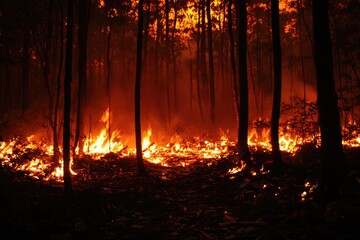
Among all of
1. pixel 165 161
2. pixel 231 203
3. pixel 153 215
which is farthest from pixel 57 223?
pixel 165 161

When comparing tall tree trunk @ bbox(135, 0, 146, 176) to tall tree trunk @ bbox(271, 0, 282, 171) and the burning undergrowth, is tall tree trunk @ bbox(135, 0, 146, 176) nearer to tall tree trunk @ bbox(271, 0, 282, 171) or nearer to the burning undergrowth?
the burning undergrowth

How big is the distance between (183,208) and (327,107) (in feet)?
13.7

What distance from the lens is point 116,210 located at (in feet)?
25.1

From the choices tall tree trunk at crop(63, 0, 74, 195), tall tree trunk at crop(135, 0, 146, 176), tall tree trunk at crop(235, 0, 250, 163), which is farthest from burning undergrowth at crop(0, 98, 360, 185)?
tall tree trunk at crop(135, 0, 146, 176)

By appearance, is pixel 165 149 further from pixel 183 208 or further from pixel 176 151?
pixel 183 208

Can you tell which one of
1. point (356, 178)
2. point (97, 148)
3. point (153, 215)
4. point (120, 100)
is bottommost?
point (153, 215)

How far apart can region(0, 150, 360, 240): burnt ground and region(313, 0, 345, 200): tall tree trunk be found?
0.43 metres

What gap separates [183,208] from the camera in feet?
26.6

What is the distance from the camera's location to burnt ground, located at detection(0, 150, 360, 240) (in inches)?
215

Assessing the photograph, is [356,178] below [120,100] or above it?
below

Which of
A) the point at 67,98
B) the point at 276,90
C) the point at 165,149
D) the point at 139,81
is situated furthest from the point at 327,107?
the point at 165,149

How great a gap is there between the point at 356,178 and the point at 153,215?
4559 mm

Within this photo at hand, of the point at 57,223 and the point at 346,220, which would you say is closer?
the point at 346,220

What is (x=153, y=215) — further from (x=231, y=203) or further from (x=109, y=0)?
(x=109, y=0)
